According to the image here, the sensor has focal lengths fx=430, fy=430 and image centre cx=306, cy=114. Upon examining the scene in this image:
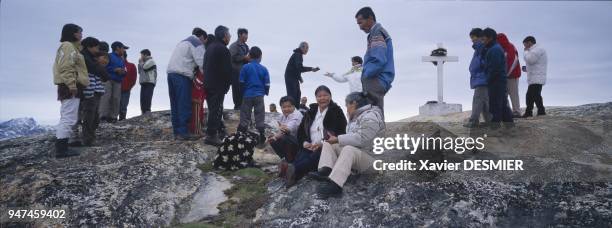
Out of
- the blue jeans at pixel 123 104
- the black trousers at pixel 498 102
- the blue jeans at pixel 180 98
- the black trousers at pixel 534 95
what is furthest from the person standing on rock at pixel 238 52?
the black trousers at pixel 534 95

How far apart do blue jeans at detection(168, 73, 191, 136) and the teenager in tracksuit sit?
3.46 feet

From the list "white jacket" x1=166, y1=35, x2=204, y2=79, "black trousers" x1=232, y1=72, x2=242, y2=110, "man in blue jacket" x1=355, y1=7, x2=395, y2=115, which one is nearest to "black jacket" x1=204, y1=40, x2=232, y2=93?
"white jacket" x1=166, y1=35, x2=204, y2=79

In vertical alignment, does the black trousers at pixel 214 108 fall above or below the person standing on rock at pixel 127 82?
below

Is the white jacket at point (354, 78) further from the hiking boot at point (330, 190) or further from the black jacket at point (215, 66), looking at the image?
the hiking boot at point (330, 190)

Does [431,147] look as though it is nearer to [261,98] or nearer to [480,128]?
[480,128]

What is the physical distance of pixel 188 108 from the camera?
836 centimetres

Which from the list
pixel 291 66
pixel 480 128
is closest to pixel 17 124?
pixel 291 66

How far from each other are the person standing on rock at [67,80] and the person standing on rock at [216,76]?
6.78 ft

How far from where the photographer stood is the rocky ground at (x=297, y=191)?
5004mm

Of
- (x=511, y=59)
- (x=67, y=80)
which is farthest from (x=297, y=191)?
(x=511, y=59)

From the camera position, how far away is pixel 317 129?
624 centimetres

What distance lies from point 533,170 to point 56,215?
252 inches

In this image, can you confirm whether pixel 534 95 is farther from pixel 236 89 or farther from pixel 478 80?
pixel 236 89

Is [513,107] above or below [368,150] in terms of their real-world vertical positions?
above
